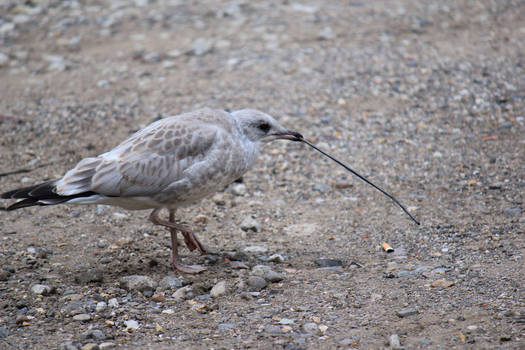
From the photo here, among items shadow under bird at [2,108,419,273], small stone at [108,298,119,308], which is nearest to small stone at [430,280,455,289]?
shadow under bird at [2,108,419,273]

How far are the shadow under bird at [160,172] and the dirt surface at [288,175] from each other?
0.61 meters

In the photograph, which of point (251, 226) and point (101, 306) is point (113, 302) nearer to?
point (101, 306)

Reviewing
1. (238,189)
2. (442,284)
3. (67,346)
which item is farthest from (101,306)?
(442,284)

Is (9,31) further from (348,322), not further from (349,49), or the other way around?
(348,322)

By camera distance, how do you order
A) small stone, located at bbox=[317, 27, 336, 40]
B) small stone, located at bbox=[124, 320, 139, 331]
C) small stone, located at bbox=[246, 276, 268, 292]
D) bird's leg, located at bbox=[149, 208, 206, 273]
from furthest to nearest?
1. small stone, located at bbox=[317, 27, 336, 40]
2. bird's leg, located at bbox=[149, 208, 206, 273]
3. small stone, located at bbox=[246, 276, 268, 292]
4. small stone, located at bbox=[124, 320, 139, 331]

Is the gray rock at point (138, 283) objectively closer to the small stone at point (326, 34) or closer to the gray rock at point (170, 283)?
the gray rock at point (170, 283)

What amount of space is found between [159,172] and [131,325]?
121 cm

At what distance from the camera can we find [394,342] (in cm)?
382

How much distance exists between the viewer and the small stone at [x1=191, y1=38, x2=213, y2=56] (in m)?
8.78

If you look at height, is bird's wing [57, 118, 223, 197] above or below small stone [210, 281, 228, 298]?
above

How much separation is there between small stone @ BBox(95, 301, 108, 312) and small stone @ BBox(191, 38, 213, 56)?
5.05 m

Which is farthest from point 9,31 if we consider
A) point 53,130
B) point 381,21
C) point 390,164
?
point 390,164

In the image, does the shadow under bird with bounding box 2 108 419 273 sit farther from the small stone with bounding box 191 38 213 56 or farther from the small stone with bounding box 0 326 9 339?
the small stone with bounding box 191 38 213 56

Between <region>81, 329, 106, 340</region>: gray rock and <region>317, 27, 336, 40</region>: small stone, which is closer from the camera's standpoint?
<region>81, 329, 106, 340</region>: gray rock
